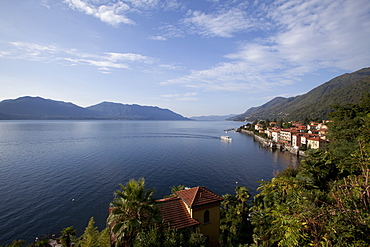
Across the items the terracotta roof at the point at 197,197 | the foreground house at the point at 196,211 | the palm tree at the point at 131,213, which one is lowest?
the foreground house at the point at 196,211

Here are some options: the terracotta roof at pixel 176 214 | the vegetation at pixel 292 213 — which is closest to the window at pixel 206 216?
the terracotta roof at pixel 176 214

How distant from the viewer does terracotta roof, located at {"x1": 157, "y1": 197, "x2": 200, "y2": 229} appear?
11.9m

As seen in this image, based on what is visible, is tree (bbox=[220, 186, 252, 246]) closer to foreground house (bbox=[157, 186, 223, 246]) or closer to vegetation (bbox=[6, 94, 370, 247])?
vegetation (bbox=[6, 94, 370, 247])

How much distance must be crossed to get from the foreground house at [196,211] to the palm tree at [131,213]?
9.84 feet

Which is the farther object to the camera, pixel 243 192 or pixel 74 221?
pixel 74 221

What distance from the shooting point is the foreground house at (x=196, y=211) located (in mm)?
12383

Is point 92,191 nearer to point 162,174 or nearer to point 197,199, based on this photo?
point 162,174

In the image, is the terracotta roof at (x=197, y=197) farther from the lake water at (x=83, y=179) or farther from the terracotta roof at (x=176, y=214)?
the lake water at (x=83, y=179)

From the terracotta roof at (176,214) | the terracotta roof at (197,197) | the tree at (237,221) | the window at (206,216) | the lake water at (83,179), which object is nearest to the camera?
the terracotta roof at (176,214)

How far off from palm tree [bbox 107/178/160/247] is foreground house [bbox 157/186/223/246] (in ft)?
9.84

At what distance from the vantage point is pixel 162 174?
37219 millimetres

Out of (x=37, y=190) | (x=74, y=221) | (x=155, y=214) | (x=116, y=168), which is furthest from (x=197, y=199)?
(x=116, y=168)

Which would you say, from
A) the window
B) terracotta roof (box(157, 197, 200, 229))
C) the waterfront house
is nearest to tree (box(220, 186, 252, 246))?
the window

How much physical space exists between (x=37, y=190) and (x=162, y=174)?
20.4 metres
